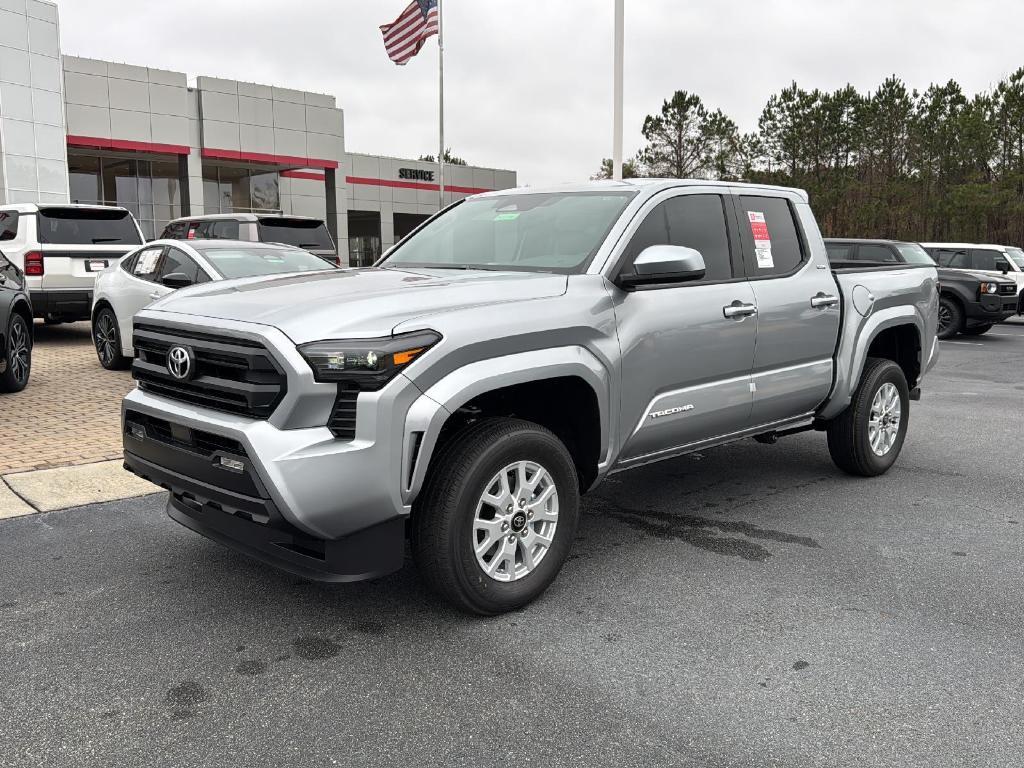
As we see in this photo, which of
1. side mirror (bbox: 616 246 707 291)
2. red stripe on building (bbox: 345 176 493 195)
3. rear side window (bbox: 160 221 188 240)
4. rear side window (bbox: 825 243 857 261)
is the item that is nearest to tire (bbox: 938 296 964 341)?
rear side window (bbox: 825 243 857 261)

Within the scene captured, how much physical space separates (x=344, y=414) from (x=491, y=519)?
837mm

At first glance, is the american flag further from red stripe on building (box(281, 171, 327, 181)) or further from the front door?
the front door

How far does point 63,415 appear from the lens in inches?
324

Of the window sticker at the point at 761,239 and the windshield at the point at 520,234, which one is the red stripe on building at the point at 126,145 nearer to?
the windshield at the point at 520,234

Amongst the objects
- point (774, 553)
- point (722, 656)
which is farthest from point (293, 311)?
point (774, 553)

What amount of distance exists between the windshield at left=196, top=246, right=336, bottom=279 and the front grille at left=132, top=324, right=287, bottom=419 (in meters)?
5.59

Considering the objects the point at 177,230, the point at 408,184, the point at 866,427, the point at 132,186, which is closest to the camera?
the point at 866,427

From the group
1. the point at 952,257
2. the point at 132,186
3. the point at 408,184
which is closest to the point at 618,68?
the point at 952,257

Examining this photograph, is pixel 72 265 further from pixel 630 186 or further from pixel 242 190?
pixel 242 190

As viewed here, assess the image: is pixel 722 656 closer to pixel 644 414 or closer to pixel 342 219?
pixel 644 414

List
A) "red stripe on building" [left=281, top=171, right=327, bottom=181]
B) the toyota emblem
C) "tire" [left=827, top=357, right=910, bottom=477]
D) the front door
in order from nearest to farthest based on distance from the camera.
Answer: the toyota emblem → the front door → "tire" [left=827, top=357, right=910, bottom=477] → "red stripe on building" [left=281, top=171, right=327, bottom=181]

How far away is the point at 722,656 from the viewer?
3.57 meters

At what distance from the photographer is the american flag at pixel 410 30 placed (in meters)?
22.4

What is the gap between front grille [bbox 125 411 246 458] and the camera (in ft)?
11.6
